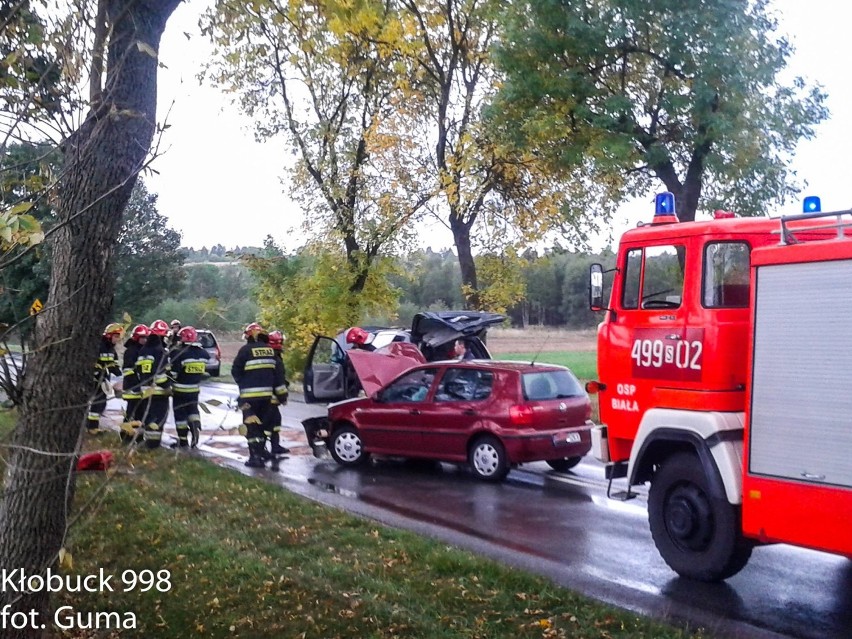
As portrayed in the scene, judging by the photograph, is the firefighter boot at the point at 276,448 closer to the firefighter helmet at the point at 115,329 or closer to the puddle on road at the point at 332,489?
the puddle on road at the point at 332,489

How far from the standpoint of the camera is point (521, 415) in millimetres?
10406

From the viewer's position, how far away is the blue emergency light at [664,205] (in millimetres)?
7574

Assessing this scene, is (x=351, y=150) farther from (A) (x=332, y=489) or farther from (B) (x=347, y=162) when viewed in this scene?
(A) (x=332, y=489)

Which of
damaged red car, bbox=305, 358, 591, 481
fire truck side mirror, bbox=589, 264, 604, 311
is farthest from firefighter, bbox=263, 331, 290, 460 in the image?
fire truck side mirror, bbox=589, 264, 604, 311

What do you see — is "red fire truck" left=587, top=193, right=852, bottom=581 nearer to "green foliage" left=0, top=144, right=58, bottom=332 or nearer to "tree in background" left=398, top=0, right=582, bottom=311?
"green foliage" left=0, top=144, right=58, bottom=332

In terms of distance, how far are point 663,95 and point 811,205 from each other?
9.13m

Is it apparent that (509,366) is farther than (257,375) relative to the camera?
No

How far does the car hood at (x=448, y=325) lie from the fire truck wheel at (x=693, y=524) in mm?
6598

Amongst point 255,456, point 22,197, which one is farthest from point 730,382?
point 255,456

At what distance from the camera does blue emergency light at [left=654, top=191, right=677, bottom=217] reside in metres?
→ 7.57

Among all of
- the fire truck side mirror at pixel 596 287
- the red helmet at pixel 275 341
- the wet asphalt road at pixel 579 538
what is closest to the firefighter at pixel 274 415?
the red helmet at pixel 275 341

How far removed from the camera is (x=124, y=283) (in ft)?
81.0

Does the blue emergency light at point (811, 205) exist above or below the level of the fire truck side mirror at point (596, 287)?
above

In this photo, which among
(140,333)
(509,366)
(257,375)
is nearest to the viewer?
(509,366)
